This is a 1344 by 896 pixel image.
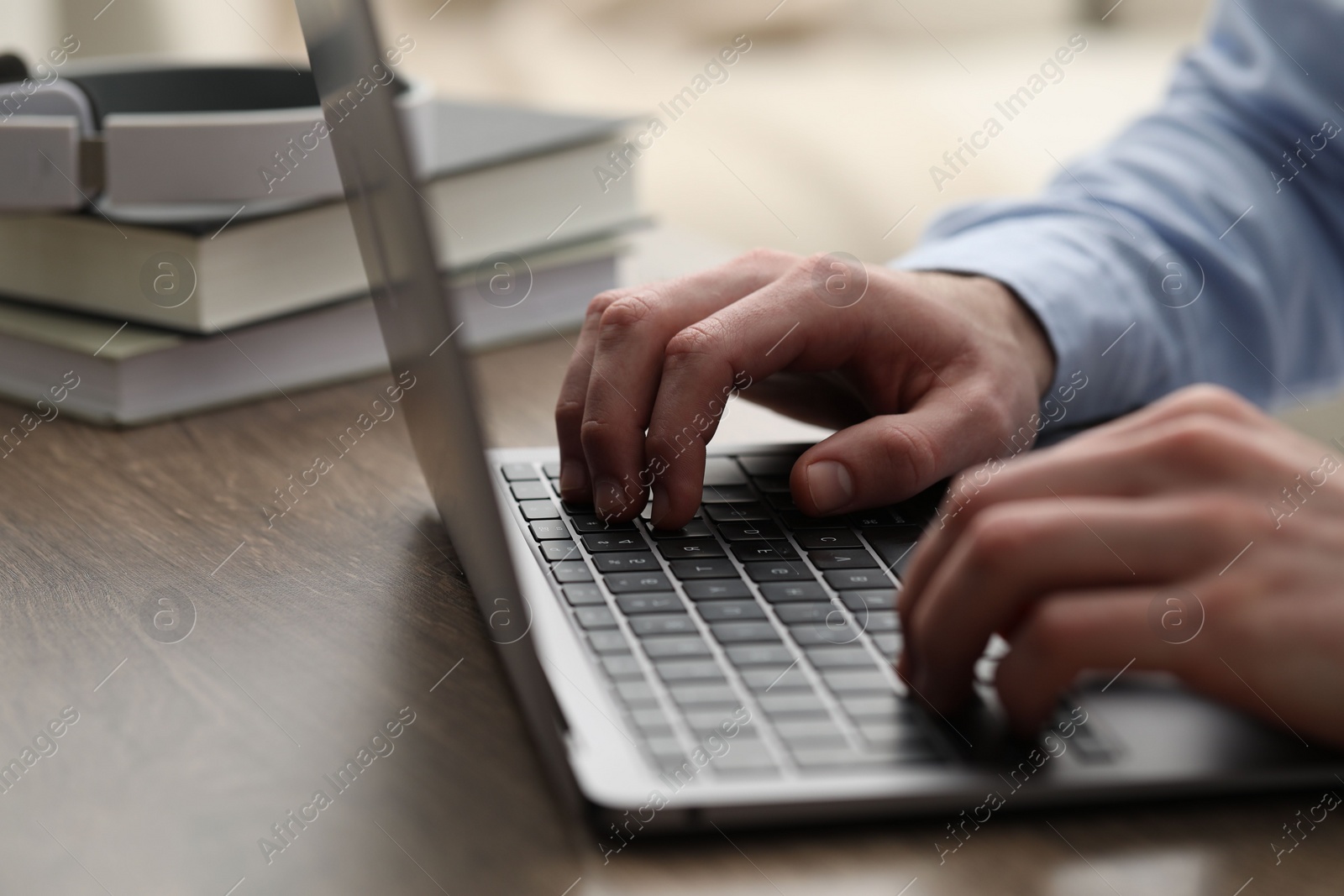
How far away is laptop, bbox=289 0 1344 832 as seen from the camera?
338 mm

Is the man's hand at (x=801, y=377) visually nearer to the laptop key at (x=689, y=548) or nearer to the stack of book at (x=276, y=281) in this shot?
the laptop key at (x=689, y=548)

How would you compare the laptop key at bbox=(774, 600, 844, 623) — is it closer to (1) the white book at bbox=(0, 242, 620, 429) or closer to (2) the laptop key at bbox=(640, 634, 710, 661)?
(2) the laptop key at bbox=(640, 634, 710, 661)

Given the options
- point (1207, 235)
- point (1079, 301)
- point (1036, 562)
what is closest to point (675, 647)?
point (1036, 562)

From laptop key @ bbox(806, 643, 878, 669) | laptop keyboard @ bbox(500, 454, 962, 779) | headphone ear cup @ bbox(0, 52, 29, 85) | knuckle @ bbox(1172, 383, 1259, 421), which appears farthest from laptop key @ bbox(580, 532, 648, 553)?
headphone ear cup @ bbox(0, 52, 29, 85)

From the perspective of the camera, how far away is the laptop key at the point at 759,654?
15.6 inches

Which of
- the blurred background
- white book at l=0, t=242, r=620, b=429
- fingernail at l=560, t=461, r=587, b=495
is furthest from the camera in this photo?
the blurred background

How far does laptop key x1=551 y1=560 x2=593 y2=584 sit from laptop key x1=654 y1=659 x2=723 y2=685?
0.07 meters

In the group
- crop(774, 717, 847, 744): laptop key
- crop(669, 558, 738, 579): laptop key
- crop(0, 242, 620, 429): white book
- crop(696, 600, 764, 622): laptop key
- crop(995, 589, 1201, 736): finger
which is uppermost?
crop(995, 589, 1201, 736): finger

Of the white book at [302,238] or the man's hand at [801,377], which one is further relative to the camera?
the white book at [302,238]

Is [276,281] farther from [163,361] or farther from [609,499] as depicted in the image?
[609,499]

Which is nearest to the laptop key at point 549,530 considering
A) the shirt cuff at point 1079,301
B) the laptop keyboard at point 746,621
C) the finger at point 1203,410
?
the laptop keyboard at point 746,621

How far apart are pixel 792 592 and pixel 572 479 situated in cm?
12

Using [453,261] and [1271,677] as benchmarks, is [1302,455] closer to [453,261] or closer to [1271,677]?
[1271,677]

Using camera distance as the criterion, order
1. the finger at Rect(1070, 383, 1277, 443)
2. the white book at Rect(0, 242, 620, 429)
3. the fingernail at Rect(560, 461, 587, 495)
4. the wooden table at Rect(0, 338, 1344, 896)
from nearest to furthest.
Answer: the wooden table at Rect(0, 338, 1344, 896) < the finger at Rect(1070, 383, 1277, 443) < the fingernail at Rect(560, 461, 587, 495) < the white book at Rect(0, 242, 620, 429)
